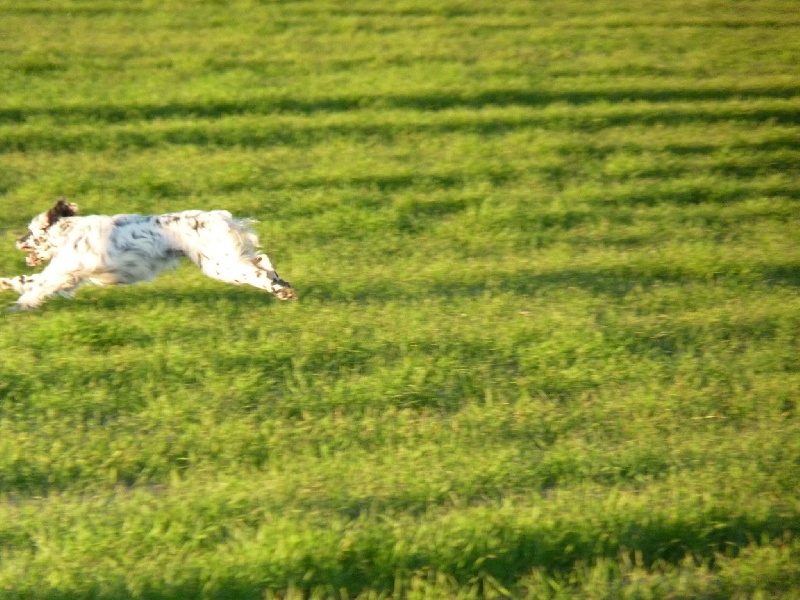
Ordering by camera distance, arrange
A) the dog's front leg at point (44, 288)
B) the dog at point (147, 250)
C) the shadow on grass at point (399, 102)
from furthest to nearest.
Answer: the shadow on grass at point (399, 102) → the dog's front leg at point (44, 288) → the dog at point (147, 250)

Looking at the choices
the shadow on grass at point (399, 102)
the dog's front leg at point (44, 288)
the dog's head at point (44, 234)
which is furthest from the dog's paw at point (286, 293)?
the shadow on grass at point (399, 102)

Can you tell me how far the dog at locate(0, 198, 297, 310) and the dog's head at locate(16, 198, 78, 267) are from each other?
4 cm

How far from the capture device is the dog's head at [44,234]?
4.68m

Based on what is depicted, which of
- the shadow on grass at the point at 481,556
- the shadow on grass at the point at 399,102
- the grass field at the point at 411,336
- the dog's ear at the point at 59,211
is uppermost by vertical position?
the shadow on grass at the point at 399,102

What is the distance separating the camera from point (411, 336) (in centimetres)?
482

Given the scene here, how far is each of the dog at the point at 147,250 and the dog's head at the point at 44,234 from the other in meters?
0.04

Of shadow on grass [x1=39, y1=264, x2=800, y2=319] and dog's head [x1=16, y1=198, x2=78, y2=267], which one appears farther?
shadow on grass [x1=39, y1=264, x2=800, y2=319]

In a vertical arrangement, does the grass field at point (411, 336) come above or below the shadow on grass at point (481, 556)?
above

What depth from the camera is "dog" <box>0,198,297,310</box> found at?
4457 mm

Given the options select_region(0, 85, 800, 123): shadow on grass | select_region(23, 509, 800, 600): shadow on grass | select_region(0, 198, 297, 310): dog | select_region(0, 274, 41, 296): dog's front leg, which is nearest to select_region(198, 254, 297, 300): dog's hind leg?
select_region(0, 198, 297, 310): dog

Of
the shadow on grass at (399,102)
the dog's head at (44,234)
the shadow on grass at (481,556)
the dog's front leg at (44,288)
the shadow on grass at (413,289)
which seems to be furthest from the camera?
the shadow on grass at (399,102)

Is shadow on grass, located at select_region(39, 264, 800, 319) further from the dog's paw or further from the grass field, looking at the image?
the dog's paw

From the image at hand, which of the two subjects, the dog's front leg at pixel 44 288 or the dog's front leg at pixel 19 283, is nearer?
the dog's front leg at pixel 44 288

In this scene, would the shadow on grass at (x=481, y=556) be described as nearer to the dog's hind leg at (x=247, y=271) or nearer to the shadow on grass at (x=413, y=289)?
the dog's hind leg at (x=247, y=271)
